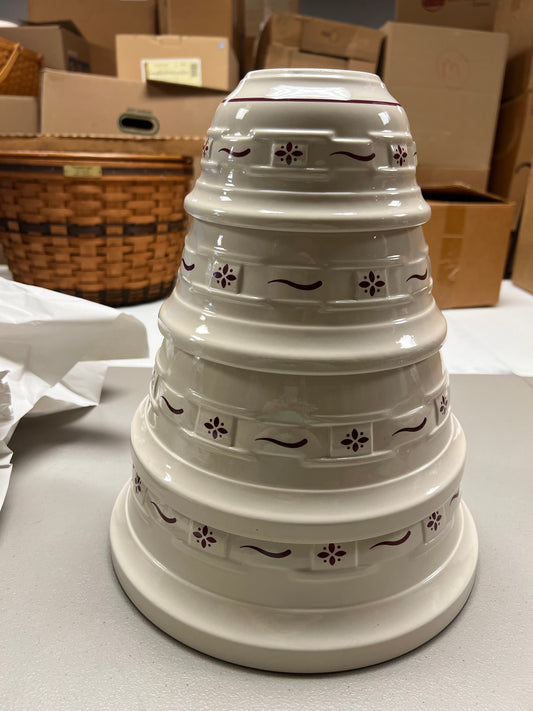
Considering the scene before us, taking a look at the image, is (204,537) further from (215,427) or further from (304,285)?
(304,285)

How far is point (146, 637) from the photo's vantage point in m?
0.44

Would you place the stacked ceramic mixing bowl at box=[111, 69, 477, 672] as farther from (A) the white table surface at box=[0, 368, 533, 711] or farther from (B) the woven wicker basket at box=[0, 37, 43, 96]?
(B) the woven wicker basket at box=[0, 37, 43, 96]

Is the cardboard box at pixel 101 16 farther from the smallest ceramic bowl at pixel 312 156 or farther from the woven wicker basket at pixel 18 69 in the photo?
the smallest ceramic bowl at pixel 312 156

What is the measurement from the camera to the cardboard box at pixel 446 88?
136 centimetres

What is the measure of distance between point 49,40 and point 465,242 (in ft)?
3.94

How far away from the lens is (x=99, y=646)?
427 millimetres

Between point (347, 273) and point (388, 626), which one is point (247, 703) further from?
point (347, 273)

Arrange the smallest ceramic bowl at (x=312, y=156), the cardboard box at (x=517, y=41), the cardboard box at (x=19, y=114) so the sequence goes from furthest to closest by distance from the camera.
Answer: the cardboard box at (x=517, y=41)
the cardboard box at (x=19, y=114)
the smallest ceramic bowl at (x=312, y=156)

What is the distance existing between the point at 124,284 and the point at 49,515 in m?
0.64


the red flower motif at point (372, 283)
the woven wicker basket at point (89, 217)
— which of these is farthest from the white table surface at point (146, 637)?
the woven wicker basket at point (89, 217)

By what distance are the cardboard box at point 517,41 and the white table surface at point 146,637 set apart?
1190 millimetres

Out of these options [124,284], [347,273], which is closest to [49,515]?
[347,273]

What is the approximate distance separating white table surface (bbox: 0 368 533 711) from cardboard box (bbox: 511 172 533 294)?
0.89 metres

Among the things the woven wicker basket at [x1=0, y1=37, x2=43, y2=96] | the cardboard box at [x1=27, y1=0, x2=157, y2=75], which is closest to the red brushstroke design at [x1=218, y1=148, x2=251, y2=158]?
the woven wicker basket at [x1=0, y1=37, x2=43, y2=96]
